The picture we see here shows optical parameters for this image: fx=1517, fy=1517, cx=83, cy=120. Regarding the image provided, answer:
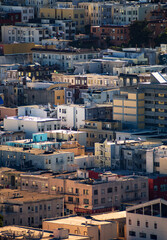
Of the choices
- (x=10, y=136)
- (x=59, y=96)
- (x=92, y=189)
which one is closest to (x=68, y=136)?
(x=10, y=136)

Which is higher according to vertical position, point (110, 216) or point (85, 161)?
point (110, 216)

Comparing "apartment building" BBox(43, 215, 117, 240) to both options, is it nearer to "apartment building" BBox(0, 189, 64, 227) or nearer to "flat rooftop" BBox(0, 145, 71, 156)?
"apartment building" BBox(0, 189, 64, 227)

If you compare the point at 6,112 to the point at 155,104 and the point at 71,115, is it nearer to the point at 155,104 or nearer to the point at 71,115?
the point at 71,115

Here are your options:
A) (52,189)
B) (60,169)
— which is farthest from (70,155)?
(52,189)

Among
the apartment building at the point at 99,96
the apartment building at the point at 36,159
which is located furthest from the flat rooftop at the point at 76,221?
the apartment building at the point at 99,96

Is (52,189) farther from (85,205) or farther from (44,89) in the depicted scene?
(44,89)

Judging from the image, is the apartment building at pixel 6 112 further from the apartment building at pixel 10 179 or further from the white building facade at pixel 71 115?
the apartment building at pixel 10 179
